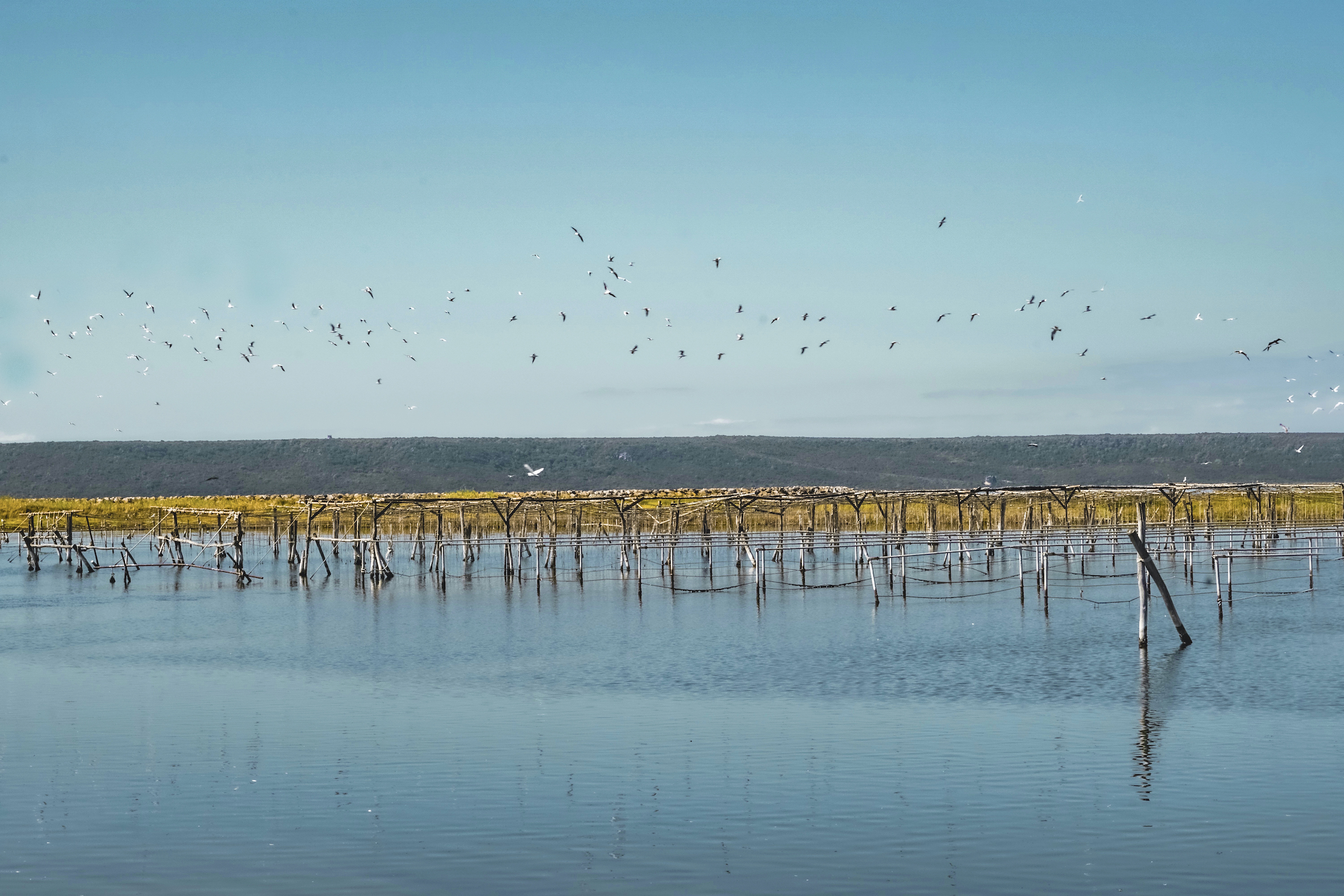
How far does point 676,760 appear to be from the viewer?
19.0 m

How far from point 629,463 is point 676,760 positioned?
163385 mm

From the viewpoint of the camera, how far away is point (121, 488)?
15825 cm

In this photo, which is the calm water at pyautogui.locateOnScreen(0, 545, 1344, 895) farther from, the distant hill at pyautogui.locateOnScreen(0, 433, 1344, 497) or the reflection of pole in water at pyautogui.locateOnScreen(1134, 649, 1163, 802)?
the distant hill at pyautogui.locateOnScreen(0, 433, 1344, 497)

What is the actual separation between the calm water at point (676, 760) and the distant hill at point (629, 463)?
11898 centimetres

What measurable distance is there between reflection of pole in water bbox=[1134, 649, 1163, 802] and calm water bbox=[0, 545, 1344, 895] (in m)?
0.08

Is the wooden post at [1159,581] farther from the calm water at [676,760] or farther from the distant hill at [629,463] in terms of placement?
the distant hill at [629,463]

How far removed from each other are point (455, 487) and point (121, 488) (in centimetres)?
3906

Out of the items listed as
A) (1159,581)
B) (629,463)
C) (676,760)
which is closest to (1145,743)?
(676,760)

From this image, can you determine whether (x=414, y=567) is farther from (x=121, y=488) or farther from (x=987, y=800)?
(x=121, y=488)

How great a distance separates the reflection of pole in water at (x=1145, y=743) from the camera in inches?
681

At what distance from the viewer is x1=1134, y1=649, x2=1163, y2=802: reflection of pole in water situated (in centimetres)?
1730

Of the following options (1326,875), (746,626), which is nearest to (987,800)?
(1326,875)

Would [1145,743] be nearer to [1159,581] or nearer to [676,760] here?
[676,760]

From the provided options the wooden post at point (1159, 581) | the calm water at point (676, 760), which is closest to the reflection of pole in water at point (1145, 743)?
the calm water at point (676, 760)
